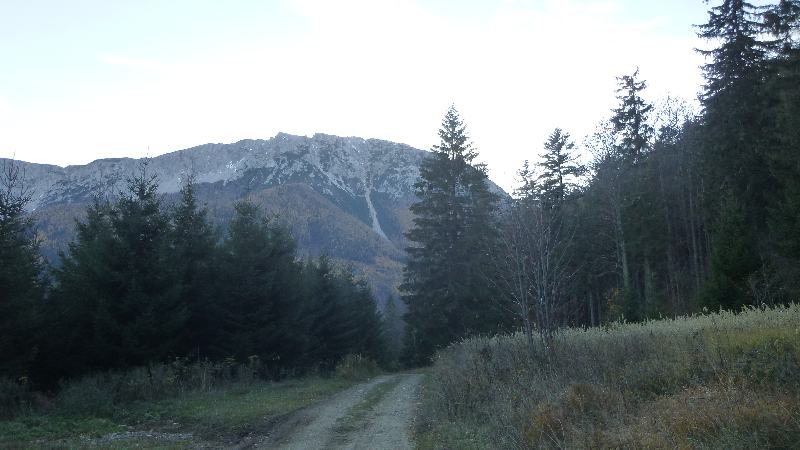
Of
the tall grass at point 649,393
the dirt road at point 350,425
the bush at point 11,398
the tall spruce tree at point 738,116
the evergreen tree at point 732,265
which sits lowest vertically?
the dirt road at point 350,425

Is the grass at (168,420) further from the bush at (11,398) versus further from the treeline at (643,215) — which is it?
the treeline at (643,215)

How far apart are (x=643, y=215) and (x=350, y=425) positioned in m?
27.9

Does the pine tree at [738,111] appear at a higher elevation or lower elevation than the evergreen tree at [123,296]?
higher

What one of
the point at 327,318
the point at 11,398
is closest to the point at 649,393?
the point at 11,398

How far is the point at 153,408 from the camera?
52.5ft

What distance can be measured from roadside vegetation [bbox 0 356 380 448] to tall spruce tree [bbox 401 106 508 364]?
51.4 feet

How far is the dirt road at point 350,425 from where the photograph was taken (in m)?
11.1

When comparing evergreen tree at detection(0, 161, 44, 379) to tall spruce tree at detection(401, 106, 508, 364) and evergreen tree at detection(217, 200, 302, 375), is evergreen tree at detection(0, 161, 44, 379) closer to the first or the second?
evergreen tree at detection(217, 200, 302, 375)

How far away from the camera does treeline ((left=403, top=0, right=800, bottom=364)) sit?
21.2 metres

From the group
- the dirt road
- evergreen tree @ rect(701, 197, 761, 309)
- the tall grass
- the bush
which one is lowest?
the dirt road

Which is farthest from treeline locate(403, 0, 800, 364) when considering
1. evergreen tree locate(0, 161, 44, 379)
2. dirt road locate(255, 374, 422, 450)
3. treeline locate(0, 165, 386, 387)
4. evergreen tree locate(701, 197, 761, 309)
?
evergreen tree locate(0, 161, 44, 379)

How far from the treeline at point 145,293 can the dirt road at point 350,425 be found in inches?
347

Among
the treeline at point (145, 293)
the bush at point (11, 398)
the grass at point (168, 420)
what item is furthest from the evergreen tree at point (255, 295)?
the bush at point (11, 398)

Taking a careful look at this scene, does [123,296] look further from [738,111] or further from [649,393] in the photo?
[738,111]
